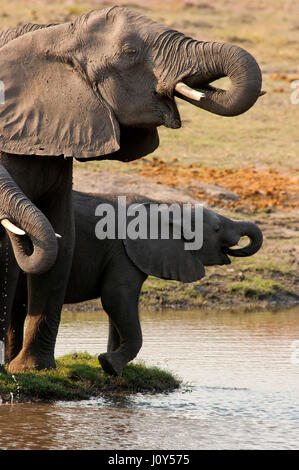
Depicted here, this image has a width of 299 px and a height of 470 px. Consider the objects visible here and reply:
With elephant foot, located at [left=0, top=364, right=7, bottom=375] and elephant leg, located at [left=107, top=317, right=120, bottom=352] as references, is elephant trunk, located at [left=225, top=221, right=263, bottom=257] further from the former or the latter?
elephant foot, located at [left=0, top=364, right=7, bottom=375]

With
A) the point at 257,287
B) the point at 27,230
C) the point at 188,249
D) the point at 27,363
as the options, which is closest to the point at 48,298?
the point at 27,363

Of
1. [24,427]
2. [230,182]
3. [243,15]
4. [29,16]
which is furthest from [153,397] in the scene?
[243,15]

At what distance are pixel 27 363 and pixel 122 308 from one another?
32.7 inches

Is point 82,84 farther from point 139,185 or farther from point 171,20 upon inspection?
point 171,20

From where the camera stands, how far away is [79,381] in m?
7.77

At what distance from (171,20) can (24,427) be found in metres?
28.1

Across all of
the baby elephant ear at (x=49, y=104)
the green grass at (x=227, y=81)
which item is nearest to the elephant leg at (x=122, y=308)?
the baby elephant ear at (x=49, y=104)

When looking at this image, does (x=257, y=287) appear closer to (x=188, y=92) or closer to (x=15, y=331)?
(x=15, y=331)

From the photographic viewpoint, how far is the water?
637 centimetres

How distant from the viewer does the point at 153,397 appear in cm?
786

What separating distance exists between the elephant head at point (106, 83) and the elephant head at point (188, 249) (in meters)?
1.29

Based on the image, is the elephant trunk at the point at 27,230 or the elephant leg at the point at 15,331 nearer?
the elephant trunk at the point at 27,230

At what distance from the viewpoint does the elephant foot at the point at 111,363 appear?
310 inches

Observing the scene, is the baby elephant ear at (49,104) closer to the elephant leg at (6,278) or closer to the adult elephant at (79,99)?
the adult elephant at (79,99)
